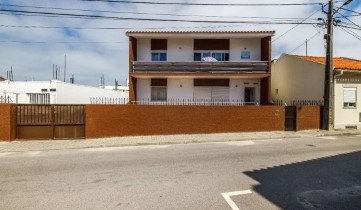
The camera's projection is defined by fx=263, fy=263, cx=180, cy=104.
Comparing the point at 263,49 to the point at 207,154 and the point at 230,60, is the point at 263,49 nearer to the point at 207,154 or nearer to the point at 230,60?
the point at 230,60

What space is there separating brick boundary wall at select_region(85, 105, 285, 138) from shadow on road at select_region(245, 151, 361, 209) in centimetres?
750

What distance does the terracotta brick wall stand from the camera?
1734 centimetres

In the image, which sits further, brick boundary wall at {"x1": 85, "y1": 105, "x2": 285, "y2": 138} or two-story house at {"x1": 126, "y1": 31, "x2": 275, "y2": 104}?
two-story house at {"x1": 126, "y1": 31, "x2": 275, "y2": 104}

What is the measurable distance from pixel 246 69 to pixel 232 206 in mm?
16081

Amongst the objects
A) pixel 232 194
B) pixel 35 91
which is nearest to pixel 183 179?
pixel 232 194

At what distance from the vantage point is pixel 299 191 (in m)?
6.04

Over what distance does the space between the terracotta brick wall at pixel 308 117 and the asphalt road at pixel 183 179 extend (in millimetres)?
6182

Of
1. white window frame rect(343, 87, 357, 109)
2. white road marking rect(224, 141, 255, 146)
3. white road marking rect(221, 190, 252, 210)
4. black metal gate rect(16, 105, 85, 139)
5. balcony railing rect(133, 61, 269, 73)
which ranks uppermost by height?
balcony railing rect(133, 61, 269, 73)

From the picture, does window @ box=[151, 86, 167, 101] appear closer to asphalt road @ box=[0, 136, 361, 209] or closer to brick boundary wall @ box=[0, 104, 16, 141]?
brick boundary wall @ box=[0, 104, 16, 141]

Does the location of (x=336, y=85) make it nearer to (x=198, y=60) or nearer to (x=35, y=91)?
(x=198, y=60)

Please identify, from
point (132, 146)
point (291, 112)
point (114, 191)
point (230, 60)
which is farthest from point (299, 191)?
point (230, 60)

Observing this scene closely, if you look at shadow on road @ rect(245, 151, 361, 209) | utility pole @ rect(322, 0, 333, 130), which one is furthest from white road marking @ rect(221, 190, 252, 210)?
utility pole @ rect(322, 0, 333, 130)

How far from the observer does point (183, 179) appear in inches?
276

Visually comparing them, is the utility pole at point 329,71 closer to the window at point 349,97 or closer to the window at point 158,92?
the window at point 349,97
